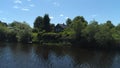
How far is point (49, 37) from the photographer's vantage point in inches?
3189

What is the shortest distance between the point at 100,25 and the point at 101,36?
22.7 feet

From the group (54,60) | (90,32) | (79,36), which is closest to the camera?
(54,60)

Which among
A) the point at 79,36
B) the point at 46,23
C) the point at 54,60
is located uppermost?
the point at 46,23

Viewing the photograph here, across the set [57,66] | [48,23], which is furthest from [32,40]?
[57,66]

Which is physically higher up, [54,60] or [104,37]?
[104,37]

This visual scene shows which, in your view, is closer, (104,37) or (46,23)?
(104,37)

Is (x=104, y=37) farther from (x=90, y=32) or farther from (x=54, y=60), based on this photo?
(x=54, y=60)

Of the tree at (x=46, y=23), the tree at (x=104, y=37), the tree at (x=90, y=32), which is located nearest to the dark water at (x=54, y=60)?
the tree at (x=104, y=37)

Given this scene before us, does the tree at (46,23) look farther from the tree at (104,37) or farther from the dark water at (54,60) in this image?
the dark water at (54,60)

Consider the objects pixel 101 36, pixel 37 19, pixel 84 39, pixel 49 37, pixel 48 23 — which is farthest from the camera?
pixel 37 19

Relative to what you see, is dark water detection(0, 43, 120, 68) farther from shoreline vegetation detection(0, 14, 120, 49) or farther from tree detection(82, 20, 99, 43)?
tree detection(82, 20, 99, 43)

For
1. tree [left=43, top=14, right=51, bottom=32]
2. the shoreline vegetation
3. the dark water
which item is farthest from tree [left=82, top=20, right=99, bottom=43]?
tree [left=43, top=14, right=51, bottom=32]

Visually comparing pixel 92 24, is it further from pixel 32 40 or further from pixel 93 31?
pixel 32 40

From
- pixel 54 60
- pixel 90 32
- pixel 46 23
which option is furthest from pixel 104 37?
pixel 46 23
